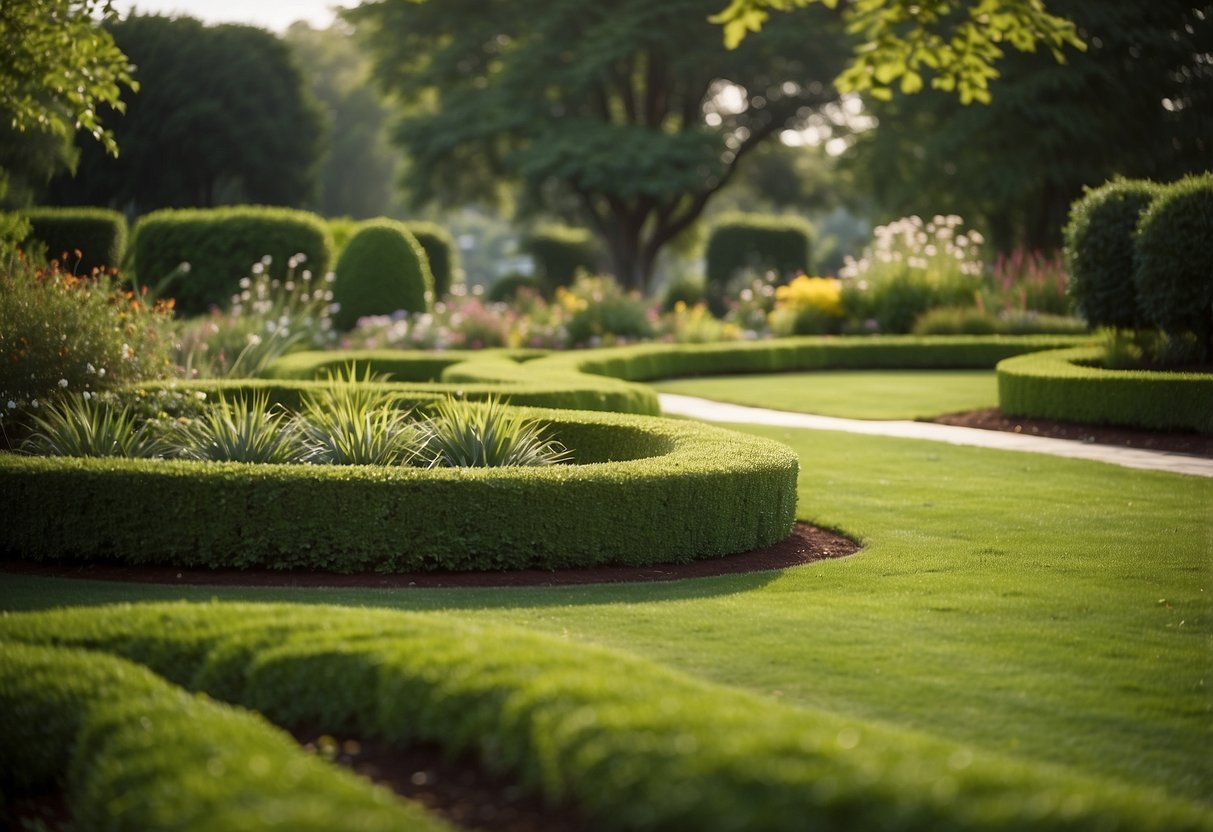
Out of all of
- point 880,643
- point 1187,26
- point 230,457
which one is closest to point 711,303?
point 1187,26

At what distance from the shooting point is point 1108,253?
14648mm

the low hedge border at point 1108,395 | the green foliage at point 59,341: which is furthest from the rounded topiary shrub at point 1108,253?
the green foliage at point 59,341

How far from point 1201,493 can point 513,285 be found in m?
28.2

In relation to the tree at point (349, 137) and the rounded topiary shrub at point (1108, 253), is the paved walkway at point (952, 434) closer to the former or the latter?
the rounded topiary shrub at point (1108, 253)

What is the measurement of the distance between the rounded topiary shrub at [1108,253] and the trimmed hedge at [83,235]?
16483 mm

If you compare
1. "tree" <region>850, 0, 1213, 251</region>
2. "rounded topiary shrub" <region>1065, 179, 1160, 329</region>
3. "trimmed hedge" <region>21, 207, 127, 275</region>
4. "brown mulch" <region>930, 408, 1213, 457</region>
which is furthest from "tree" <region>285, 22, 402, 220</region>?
"brown mulch" <region>930, 408, 1213, 457</region>

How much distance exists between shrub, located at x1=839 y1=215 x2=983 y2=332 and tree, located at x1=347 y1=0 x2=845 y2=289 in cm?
957

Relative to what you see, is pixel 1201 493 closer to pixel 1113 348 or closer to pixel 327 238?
pixel 1113 348

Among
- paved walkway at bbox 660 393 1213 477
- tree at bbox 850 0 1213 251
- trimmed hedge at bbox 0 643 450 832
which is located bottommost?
trimmed hedge at bbox 0 643 450 832

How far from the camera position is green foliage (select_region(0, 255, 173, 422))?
33.2 feet

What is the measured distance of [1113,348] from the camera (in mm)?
14273

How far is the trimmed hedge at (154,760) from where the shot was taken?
308 cm

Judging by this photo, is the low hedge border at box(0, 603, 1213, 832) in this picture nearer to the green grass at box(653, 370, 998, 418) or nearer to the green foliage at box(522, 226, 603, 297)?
the green grass at box(653, 370, 998, 418)

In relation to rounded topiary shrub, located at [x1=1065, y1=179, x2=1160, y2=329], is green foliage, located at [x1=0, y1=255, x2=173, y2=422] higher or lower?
lower
